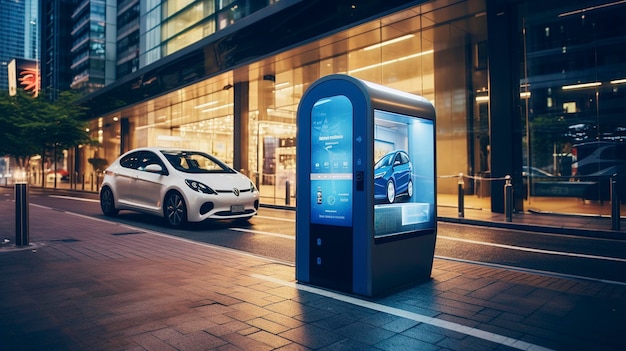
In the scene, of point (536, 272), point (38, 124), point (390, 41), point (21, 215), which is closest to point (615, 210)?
point (536, 272)

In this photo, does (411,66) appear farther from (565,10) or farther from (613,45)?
(613,45)

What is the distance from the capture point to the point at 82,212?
12453 mm

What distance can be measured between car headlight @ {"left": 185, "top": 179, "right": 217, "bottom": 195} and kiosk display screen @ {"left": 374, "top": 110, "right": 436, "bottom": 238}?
5107 millimetres

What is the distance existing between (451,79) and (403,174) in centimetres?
1427

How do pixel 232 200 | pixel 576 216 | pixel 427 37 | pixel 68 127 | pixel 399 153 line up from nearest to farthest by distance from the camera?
pixel 399 153 → pixel 232 200 → pixel 576 216 → pixel 427 37 → pixel 68 127

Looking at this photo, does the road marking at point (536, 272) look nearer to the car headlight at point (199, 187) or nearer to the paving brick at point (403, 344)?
the paving brick at point (403, 344)

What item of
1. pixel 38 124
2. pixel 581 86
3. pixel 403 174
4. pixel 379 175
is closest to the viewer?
pixel 379 175

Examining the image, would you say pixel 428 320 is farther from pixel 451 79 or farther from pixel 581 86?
pixel 451 79

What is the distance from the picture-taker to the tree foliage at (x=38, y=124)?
98.3ft

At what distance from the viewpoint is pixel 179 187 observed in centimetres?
902

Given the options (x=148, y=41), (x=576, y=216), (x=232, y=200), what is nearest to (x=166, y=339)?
(x=232, y=200)

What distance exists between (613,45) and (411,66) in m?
6.91

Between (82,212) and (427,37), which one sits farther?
(427,37)

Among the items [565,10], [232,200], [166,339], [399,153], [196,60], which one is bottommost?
[166,339]
